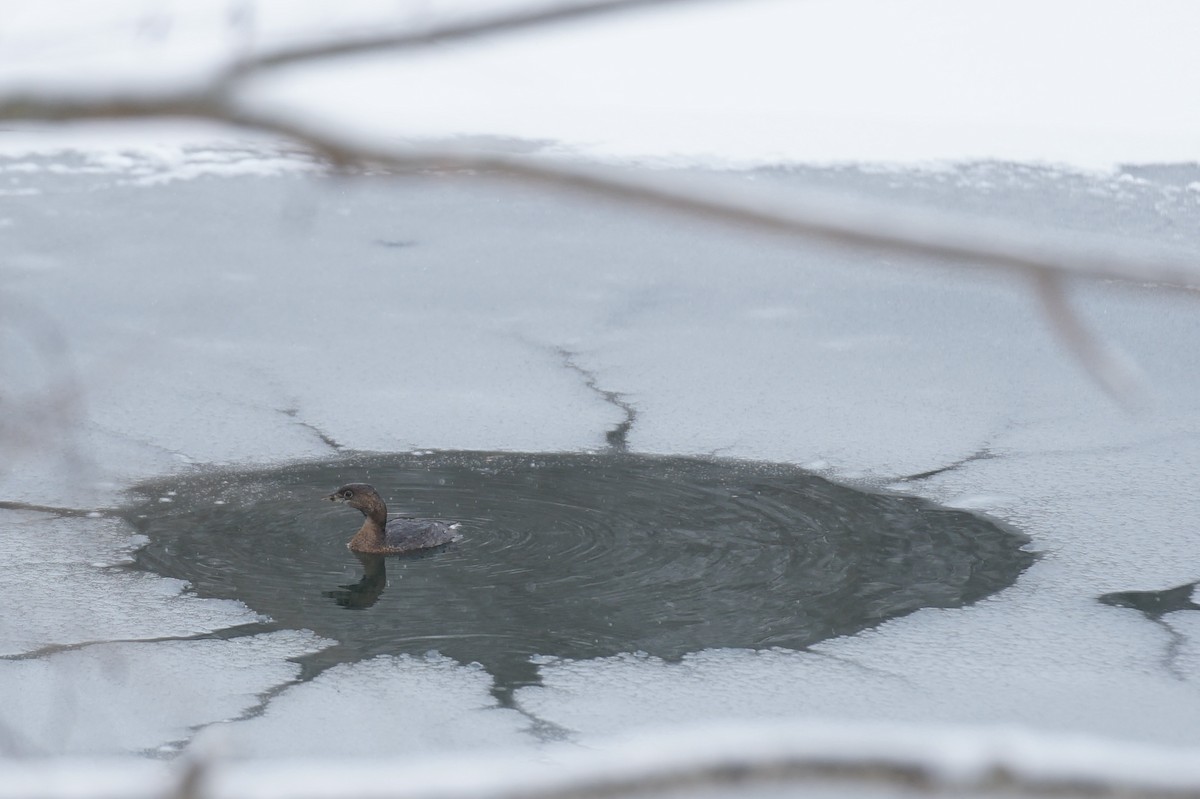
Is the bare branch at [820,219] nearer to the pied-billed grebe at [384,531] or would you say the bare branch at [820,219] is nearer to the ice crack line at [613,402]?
the pied-billed grebe at [384,531]

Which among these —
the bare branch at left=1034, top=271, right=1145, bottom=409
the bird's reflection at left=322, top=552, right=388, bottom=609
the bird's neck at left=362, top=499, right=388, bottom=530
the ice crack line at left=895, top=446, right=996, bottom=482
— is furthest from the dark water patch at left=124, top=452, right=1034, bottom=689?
the bare branch at left=1034, top=271, right=1145, bottom=409

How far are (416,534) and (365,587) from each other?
0.88 feet

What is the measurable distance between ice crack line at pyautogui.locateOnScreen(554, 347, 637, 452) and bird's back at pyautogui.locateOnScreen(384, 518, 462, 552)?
92 centimetres

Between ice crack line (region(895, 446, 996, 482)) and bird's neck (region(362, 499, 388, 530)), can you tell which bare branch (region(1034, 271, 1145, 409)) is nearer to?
bird's neck (region(362, 499, 388, 530))

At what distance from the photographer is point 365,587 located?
371 cm

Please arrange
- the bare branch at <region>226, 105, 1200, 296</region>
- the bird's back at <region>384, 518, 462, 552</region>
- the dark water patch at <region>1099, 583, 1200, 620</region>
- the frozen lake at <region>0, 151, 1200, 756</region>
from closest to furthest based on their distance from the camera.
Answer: the bare branch at <region>226, 105, 1200, 296</region>
the frozen lake at <region>0, 151, 1200, 756</region>
the dark water patch at <region>1099, 583, 1200, 620</region>
the bird's back at <region>384, 518, 462, 552</region>

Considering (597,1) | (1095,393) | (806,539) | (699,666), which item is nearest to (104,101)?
(597,1)

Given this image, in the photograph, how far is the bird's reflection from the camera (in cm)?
360

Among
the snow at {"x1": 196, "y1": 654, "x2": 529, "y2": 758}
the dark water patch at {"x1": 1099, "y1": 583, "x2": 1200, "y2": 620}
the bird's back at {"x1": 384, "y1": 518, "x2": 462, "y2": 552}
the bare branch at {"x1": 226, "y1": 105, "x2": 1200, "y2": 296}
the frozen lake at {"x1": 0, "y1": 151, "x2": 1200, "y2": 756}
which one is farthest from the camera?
the bird's back at {"x1": 384, "y1": 518, "x2": 462, "y2": 552}

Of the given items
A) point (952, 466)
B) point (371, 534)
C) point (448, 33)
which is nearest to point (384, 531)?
point (371, 534)

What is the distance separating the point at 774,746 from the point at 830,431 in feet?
14.9

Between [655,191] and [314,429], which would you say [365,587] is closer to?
[314,429]

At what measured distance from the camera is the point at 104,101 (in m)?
0.50

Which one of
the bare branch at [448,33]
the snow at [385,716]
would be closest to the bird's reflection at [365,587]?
the snow at [385,716]
